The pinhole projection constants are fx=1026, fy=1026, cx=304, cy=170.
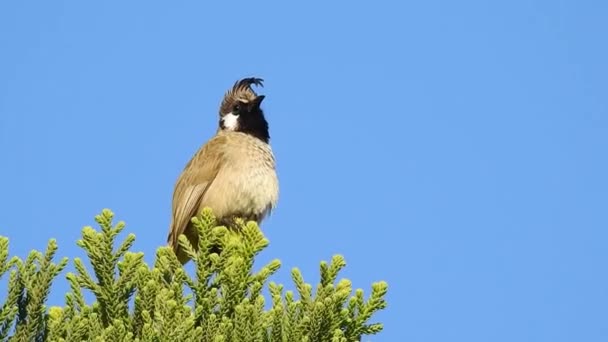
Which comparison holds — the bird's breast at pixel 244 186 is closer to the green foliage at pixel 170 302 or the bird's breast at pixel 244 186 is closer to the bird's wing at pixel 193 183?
the bird's wing at pixel 193 183

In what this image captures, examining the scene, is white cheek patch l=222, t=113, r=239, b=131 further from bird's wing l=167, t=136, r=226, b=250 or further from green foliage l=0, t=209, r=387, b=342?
green foliage l=0, t=209, r=387, b=342

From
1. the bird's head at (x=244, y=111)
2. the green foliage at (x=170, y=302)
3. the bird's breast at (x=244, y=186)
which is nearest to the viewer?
the green foliage at (x=170, y=302)

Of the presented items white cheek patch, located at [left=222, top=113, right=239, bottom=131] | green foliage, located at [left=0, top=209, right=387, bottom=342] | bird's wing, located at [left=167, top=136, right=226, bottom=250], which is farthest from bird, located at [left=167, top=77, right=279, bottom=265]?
green foliage, located at [left=0, top=209, right=387, bottom=342]

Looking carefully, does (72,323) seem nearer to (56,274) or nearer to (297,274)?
(56,274)

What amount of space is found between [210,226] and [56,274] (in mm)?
822

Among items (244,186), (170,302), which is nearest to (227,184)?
(244,186)

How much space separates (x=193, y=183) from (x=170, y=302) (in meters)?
4.18

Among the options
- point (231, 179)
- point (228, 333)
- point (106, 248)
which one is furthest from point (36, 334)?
point (231, 179)

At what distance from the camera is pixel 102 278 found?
4.34 m

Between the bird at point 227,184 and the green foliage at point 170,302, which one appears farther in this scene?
the bird at point 227,184

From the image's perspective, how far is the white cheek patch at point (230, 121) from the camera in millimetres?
8966

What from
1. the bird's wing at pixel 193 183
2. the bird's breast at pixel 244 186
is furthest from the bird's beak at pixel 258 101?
the bird's breast at pixel 244 186

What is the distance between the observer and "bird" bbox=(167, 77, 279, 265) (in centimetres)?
788

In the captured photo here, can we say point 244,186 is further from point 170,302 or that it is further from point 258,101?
point 170,302
